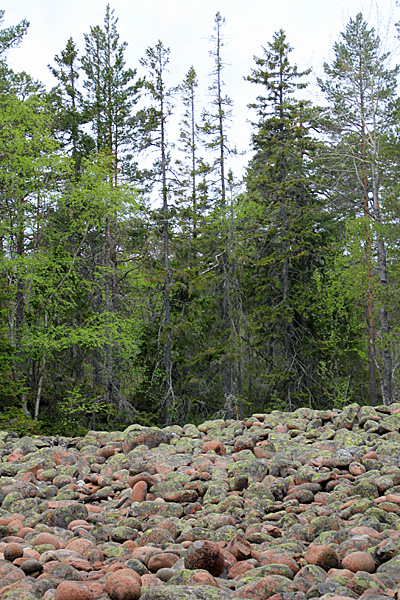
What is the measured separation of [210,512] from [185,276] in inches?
489

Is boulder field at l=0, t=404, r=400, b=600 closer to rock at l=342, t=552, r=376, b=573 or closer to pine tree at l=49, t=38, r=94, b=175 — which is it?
rock at l=342, t=552, r=376, b=573

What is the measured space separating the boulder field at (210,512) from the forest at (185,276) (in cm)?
701

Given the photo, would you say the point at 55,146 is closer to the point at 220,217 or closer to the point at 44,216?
the point at 44,216

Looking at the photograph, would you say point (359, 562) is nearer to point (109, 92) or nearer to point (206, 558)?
point (206, 558)

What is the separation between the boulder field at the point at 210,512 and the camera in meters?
2.97

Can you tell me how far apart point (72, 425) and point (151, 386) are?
296 centimetres

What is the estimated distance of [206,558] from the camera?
3.21m

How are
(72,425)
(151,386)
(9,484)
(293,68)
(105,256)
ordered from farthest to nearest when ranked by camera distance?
(293,68) → (105,256) → (151,386) → (72,425) → (9,484)

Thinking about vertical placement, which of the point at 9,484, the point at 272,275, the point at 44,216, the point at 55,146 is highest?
the point at 55,146

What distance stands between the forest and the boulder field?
7.01 metres

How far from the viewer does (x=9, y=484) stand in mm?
5500

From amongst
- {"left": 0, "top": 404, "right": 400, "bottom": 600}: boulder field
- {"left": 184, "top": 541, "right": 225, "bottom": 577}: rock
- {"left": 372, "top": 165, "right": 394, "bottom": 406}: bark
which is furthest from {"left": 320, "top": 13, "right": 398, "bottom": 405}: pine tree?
{"left": 184, "top": 541, "right": 225, "bottom": 577}: rock

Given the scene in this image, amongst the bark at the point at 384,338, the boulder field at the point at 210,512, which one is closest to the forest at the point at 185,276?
the bark at the point at 384,338

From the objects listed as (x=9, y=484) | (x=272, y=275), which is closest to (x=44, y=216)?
(x=272, y=275)
